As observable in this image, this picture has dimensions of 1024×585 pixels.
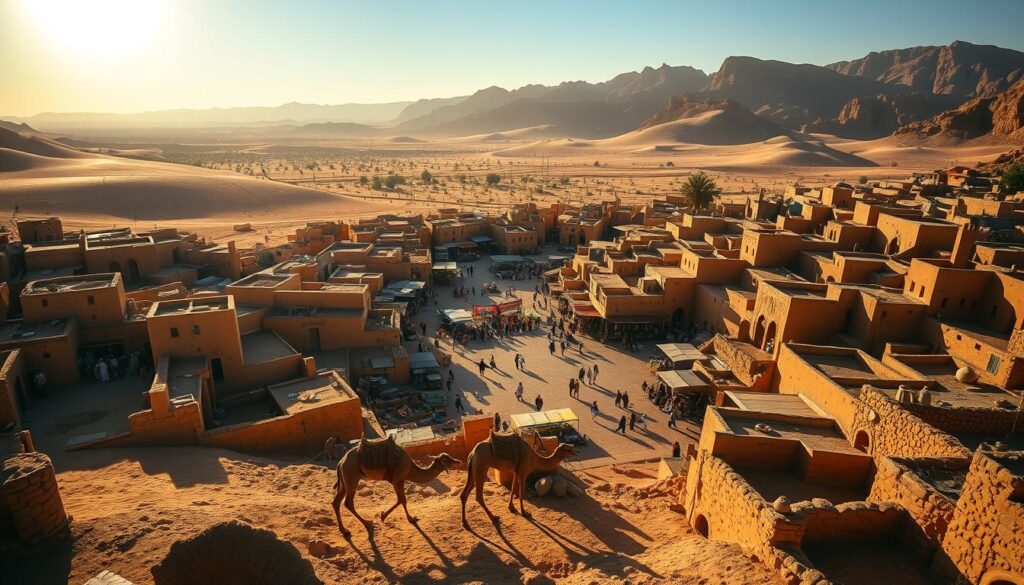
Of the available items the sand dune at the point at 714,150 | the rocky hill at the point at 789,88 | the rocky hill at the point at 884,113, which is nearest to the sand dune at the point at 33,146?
the sand dune at the point at 714,150

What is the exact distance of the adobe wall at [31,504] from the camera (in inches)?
317

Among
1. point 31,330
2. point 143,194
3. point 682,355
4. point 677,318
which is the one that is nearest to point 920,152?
point 677,318

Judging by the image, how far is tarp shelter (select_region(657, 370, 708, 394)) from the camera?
20.0 metres

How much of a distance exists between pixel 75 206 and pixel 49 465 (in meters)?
55.4

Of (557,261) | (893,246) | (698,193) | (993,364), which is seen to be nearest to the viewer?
(993,364)

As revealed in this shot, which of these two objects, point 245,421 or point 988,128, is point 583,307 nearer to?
point 245,421

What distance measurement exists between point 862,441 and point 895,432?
110 centimetres

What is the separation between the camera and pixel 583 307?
29.0 metres

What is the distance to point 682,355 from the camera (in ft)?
74.7

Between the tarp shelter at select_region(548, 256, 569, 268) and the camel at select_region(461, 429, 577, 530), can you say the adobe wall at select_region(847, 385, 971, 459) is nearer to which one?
the camel at select_region(461, 429, 577, 530)

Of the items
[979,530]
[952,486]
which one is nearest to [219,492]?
[979,530]

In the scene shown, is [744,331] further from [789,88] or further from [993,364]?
[789,88]

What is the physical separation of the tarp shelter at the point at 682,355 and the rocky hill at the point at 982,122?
96.8m

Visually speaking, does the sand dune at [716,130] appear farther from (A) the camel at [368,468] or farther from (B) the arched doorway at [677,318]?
(A) the camel at [368,468]
